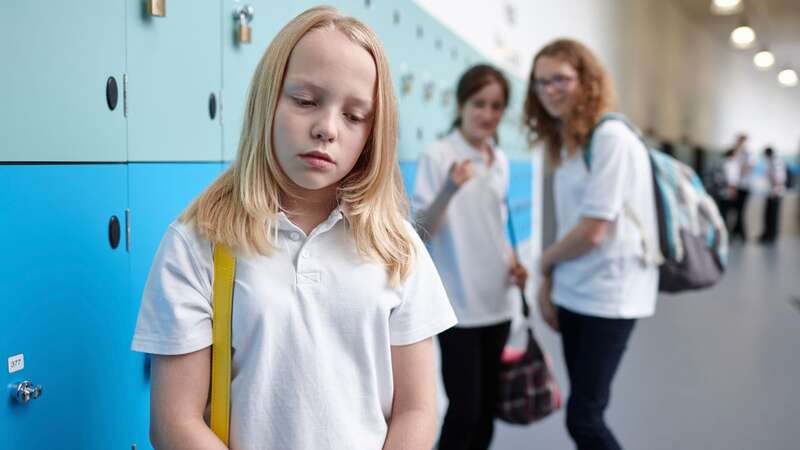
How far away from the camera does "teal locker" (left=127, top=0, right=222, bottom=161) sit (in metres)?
1.27

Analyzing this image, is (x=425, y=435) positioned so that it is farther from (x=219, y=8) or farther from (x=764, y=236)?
(x=764, y=236)

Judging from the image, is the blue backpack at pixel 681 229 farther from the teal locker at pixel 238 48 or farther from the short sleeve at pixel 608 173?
the teal locker at pixel 238 48

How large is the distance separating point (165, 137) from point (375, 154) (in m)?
0.53

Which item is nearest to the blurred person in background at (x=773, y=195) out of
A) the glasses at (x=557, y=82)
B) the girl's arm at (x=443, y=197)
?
the glasses at (x=557, y=82)

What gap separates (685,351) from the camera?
4.60m

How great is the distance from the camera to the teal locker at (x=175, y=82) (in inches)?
50.1

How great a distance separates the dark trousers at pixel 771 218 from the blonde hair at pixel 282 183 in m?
12.7

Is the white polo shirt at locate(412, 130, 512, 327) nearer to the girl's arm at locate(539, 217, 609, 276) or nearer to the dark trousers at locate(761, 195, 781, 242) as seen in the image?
the girl's arm at locate(539, 217, 609, 276)

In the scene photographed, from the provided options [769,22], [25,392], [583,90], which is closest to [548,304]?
[583,90]

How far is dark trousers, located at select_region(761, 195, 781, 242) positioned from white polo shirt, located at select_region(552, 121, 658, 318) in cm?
1135

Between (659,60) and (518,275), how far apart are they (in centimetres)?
917

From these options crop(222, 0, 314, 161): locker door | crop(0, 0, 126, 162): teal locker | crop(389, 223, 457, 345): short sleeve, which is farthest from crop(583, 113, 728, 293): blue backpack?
crop(0, 0, 126, 162): teal locker

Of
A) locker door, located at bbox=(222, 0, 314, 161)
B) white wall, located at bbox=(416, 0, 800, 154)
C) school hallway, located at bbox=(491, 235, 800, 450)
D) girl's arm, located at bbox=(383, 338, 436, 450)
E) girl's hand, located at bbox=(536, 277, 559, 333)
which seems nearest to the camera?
girl's arm, located at bbox=(383, 338, 436, 450)

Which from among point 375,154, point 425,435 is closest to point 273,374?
point 425,435
